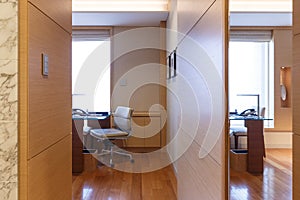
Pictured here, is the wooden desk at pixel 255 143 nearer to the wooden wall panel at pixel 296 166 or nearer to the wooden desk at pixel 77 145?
the wooden wall panel at pixel 296 166

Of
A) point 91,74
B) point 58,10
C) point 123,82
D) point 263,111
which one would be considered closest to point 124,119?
point 123,82

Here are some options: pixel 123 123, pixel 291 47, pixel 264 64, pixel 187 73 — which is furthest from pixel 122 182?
pixel 291 47

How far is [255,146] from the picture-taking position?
1.43 meters

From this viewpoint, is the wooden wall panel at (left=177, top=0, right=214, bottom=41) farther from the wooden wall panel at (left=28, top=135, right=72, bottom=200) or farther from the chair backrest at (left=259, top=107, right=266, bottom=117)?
the wooden wall panel at (left=28, top=135, right=72, bottom=200)

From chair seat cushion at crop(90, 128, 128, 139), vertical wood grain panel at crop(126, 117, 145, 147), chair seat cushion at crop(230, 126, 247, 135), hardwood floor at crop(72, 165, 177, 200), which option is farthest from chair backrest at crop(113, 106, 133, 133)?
chair seat cushion at crop(230, 126, 247, 135)

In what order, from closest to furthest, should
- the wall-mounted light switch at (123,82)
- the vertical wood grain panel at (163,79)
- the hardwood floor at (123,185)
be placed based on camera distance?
the hardwood floor at (123,185)
the vertical wood grain panel at (163,79)
the wall-mounted light switch at (123,82)

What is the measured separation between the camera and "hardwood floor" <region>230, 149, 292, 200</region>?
113 centimetres

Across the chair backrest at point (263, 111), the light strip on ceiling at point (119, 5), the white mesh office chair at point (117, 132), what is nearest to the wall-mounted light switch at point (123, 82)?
the white mesh office chair at point (117, 132)

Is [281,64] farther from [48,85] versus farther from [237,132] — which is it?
[48,85]

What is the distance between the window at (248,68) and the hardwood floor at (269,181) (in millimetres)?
186

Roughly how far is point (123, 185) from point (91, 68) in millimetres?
3079

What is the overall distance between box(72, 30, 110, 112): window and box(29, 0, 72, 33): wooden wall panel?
4.29 meters

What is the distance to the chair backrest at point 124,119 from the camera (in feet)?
16.3

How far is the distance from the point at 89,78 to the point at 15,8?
515 cm
